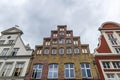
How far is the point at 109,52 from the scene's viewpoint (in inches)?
784

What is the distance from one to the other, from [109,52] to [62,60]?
7.59m

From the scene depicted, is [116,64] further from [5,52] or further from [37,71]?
[5,52]

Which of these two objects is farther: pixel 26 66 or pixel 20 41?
pixel 20 41

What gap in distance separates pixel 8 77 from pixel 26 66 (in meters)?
2.83

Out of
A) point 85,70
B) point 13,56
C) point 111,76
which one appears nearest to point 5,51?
point 13,56

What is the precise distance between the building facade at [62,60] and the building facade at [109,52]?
1203mm

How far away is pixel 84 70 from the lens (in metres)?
17.8

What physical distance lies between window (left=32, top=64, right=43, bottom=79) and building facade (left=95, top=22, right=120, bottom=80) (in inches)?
332

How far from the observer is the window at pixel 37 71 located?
57.8 ft

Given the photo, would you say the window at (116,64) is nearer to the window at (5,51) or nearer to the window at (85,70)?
the window at (85,70)

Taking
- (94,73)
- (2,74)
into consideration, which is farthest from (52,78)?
(2,74)

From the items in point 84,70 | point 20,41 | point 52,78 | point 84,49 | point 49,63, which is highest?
point 20,41

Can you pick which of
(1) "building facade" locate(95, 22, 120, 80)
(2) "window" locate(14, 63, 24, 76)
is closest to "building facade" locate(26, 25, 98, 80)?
(1) "building facade" locate(95, 22, 120, 80)

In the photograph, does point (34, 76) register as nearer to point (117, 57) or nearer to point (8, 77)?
point (8, 77)
